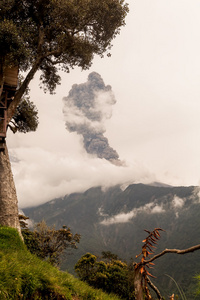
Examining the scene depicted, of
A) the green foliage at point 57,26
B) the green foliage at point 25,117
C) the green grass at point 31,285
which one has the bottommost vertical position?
the green grass at point 31,285

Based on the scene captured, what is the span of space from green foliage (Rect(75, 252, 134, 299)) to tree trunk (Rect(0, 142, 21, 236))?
1457 inches

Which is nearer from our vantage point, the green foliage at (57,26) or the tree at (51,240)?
the green foliage at (57,26)

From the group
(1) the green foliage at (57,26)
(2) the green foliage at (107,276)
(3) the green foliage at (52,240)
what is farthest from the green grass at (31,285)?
(2) the green foliage at (107,276)

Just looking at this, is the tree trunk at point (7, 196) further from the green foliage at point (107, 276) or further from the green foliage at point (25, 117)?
the green foliage at point (107, 276)

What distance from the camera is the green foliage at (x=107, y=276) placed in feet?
147

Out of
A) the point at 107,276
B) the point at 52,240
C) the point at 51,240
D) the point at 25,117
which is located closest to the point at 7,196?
the point at 25,117

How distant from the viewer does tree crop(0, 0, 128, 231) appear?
15.5 m

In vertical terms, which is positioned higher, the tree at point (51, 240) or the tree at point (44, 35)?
the tree at point (44, 35)

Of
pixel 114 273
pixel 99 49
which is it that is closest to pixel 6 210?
pixel 99 49

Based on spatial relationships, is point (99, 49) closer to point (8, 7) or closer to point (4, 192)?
point (8, 7)

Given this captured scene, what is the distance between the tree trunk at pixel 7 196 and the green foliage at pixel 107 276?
37002 mm

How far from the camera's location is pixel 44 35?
1936 cm

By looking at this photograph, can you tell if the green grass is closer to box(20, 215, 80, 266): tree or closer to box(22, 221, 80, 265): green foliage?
box(20, 215, 80, 266): tree

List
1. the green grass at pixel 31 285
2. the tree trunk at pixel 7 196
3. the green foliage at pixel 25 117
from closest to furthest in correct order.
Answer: the green grass at pixel 31 285, the tree trunk at pixel 7 196, the green foliage at pixel 25 117
